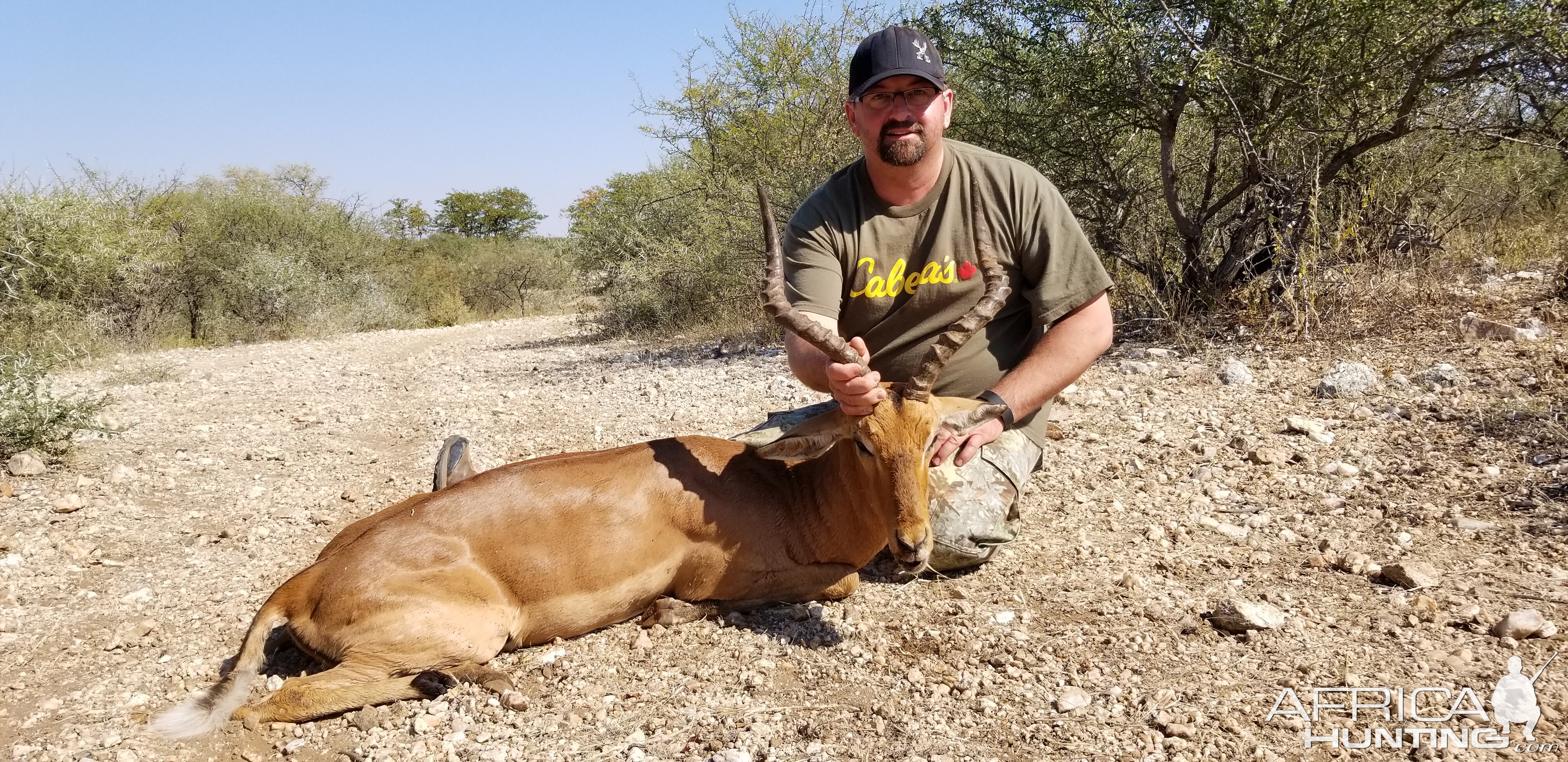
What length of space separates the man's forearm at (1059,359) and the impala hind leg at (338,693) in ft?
9.88

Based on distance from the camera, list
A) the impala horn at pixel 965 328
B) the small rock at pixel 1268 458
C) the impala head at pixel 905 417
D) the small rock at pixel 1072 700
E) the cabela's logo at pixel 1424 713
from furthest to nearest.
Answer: the small rock at pixel 1268 458, the impala horn at pixel 965 328, the impala head at pixel 905 417, the small rock at pixel 1072 700, the cabela's logo at pixel 1424 713

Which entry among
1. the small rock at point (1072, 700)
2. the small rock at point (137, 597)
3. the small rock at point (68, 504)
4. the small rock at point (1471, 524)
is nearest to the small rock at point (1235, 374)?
the small rock at point (1471, 524)

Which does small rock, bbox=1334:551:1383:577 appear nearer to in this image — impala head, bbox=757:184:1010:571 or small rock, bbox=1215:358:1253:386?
impala head, bbox=757:184:1010:571

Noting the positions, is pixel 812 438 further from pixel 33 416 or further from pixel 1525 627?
pixel 33 416

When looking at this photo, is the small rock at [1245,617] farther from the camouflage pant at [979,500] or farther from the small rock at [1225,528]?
the camouflage pant at [979,500]

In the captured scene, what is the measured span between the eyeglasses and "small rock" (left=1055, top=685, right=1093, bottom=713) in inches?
114

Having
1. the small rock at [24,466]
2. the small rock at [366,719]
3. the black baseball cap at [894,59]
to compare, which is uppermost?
the black baseball cap at [894,59]

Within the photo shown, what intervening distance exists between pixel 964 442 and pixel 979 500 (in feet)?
1.67

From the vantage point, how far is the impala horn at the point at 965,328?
14.2 ft

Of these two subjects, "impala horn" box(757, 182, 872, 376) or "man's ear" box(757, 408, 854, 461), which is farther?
"man's ear" box(757, 408, 854, 461)

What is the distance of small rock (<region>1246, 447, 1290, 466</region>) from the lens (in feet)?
19.9

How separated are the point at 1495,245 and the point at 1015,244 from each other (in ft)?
33.6

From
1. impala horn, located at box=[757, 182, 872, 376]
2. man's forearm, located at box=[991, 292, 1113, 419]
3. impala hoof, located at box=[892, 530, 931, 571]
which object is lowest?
impala hoof, located at box=[892, 530, 931, 571]

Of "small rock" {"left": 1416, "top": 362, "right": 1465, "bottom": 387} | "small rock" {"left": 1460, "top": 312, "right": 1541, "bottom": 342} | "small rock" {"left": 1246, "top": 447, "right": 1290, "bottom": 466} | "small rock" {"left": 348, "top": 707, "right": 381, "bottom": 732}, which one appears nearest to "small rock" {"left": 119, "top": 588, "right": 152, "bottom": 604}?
"small rock" {"left": 348, "top": 707, "right": 381, "bottom": 732}
